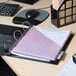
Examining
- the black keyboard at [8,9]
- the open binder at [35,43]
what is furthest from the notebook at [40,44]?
the black keyboard at [8,9]

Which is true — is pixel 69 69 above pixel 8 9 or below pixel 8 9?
below

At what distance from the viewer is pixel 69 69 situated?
1.08m

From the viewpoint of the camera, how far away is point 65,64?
3.66 ft

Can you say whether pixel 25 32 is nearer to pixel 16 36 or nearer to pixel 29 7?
pixel 16 36

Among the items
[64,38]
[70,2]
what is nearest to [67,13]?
[70,2]

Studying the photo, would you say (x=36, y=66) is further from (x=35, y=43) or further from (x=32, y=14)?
(x=32, y=14)

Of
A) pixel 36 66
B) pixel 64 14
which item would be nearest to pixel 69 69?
pixel 36 66

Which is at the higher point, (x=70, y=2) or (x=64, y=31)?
(x=70, y=2)

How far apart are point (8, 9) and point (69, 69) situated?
2.26ft

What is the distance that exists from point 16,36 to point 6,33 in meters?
0.08

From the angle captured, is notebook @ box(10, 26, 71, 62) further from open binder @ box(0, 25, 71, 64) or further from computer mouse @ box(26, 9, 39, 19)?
computer mouse @ box(26, 9, 39, 19)

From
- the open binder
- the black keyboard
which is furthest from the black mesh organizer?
the black keyboard

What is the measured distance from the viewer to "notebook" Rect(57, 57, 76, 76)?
1056mm

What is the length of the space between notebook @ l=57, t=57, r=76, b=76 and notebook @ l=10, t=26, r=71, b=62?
0.06m
